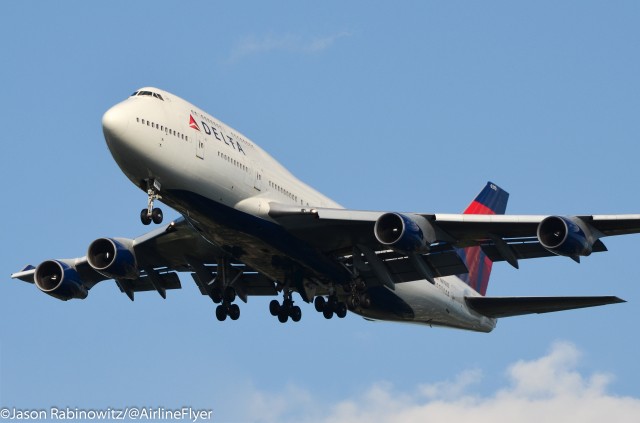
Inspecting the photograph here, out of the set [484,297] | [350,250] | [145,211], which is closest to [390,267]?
[350,250]

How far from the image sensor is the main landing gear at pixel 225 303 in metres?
47.0

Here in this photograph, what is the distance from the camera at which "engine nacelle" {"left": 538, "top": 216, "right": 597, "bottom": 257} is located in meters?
39.9

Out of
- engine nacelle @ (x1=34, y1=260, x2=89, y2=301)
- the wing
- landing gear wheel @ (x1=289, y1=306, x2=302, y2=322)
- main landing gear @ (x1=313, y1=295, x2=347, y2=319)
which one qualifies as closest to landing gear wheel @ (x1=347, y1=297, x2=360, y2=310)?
main landing gear @ (x1=313, y1=295, x2=347, y2=319)

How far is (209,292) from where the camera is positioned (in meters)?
47.5

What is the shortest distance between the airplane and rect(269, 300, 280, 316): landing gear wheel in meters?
0.14

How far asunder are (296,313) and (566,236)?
12024 millimetres

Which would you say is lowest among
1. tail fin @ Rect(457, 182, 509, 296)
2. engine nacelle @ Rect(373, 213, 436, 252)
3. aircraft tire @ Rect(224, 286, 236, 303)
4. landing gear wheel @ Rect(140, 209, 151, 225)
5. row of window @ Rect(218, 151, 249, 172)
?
landing gear wheel @ Rect(140, 209, 151, 225)

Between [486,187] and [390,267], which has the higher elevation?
[486,187]

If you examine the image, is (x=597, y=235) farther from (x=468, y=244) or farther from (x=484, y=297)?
(x=484, y=297)

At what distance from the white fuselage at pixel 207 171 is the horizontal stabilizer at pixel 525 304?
8.52m

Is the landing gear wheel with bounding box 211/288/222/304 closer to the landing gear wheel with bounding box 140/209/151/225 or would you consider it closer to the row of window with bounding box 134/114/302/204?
the row of window with bounding box 134/114/302/204

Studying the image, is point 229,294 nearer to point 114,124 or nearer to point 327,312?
point 327,312

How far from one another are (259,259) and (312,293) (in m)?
3.26

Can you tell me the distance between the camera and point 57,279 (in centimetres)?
4875
